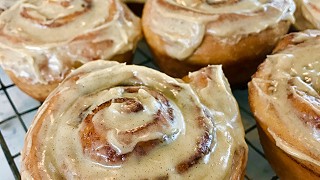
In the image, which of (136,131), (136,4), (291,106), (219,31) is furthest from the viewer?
(136,4)

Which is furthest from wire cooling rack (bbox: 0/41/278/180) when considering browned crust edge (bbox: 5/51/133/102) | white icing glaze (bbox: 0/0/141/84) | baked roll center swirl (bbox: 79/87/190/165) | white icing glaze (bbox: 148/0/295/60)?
baked roll center swirl (bbox: 79/87/190/165)

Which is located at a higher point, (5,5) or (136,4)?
(5,5)

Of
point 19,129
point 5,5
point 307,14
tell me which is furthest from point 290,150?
point 5,5

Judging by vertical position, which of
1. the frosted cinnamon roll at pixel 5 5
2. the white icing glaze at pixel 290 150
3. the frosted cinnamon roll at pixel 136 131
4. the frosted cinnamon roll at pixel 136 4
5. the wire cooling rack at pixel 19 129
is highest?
the frosted cinnamon roll at pixel 136 131

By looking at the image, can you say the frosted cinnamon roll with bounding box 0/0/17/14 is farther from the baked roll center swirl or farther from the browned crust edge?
the baked roll center swirl

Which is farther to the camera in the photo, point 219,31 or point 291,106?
point 219,31

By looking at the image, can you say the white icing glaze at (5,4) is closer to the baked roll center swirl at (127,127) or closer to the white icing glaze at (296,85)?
the baked roll center swirl at (127,127)

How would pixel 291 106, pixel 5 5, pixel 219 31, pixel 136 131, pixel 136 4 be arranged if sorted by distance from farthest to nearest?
pixel 136 4 < pixel 5 5 < pixel 219 31 < pixel 291 106 < pixel 136 131

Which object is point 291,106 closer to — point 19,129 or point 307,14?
point 307,14

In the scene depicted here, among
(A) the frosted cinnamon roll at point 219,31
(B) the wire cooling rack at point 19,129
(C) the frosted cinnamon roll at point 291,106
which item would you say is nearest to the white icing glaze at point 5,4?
(B) the wire cooling rack at point 19,129

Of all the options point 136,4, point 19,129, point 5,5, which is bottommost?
point 19,129
